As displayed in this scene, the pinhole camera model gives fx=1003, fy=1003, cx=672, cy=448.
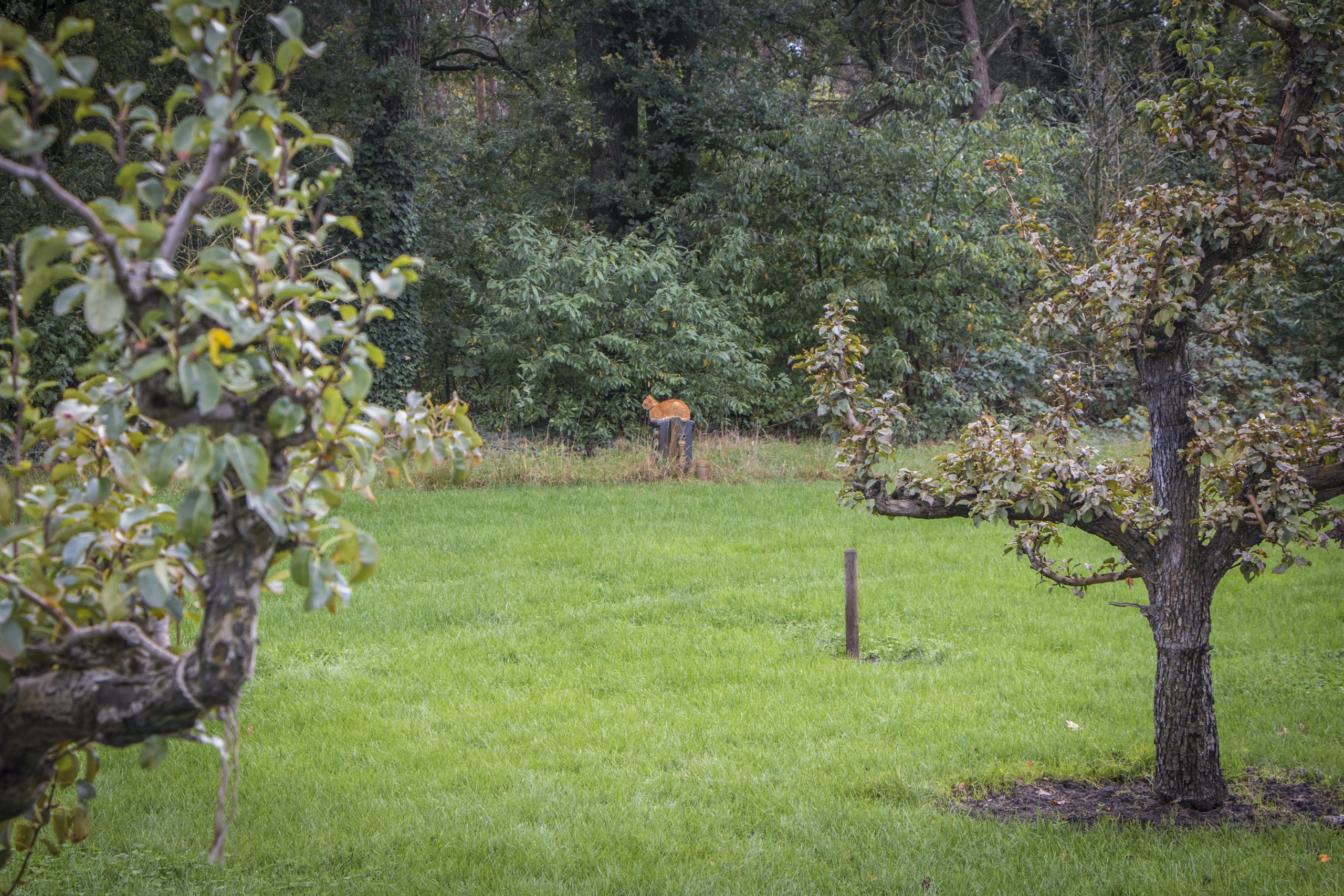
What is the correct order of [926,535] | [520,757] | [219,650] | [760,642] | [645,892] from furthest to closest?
[926,535], [760,642], [520,757], [645,892], [219,650]

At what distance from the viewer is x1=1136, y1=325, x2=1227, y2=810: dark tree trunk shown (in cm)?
418

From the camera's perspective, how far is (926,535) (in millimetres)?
10133

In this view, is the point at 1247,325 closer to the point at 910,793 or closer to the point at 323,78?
the point at 910,793

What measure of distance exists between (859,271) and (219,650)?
16490 mm

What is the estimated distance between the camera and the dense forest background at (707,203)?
15398mm

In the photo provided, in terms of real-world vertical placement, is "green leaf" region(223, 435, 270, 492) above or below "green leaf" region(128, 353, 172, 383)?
below

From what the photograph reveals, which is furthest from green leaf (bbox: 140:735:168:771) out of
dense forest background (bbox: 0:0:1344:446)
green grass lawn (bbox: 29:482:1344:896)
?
dense forest background (bbox: 0:0:1344:446)

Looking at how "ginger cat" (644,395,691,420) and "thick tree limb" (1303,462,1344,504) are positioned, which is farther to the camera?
"ginger cat" (644,395,691,420)

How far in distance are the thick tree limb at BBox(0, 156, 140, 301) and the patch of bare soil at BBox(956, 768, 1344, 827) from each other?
158 inches

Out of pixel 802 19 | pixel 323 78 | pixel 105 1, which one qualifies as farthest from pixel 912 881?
pixel 802 19

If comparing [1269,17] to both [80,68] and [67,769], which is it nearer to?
[80,68]

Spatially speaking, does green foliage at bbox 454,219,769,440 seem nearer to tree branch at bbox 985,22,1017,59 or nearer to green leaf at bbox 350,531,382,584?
tree branch at bbox 985,22,1017,59

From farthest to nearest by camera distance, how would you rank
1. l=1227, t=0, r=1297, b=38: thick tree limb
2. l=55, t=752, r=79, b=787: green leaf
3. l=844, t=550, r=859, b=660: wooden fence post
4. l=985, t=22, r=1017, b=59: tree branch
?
1. l=985, t=22, r=1017, b=59: tree branch
2. l=844, t=550, r=859, b=660: wooden fence post
3. l=1227, t=0, r=1297, b=38: thick tree limb
4. l=55, t=752, r=79, b=787: green leaf

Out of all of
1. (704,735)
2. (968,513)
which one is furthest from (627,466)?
(968,513)
